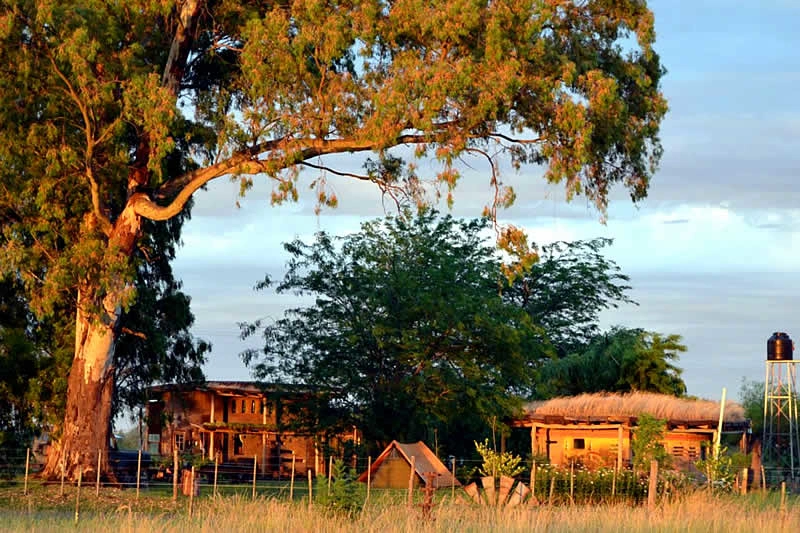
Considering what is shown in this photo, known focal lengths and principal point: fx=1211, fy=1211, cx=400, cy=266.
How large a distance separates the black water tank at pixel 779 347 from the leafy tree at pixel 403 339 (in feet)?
23.3

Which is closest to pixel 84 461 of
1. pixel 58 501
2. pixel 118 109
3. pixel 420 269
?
pixel 58 501

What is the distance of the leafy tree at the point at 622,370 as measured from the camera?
44.1 meters

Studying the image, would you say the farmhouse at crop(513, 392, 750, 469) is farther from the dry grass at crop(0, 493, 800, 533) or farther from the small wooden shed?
the dry grass at crop(0, 493, 800, 533)

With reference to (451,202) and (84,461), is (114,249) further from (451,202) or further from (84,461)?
(451,202)

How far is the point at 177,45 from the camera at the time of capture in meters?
27.7

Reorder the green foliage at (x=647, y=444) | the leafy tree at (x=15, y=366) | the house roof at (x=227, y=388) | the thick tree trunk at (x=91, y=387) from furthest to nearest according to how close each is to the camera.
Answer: the house roof at (x=227, y=388) < the leafy tree at (x=15, y=366) < the thick tree trunk at (x=91, y=387) < the green foliage at (x=647, y=444)

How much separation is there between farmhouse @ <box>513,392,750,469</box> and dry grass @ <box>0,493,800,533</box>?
1416cm

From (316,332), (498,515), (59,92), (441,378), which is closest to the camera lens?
(498,515)

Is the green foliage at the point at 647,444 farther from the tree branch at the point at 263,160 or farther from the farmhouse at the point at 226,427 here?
the farmhouse at the point at 226,427

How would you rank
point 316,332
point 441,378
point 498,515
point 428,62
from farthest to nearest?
point 316,332, point 441,378, point 428,62, point 498,515

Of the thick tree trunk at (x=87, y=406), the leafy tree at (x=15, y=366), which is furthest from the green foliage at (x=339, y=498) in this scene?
the leafy tree at (x=15, y=366)

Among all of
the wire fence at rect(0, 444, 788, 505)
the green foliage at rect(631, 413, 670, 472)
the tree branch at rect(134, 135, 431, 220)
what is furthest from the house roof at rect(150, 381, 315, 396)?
the green foliage at rect(631, 413, 670, 472)

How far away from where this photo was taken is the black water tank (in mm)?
36344

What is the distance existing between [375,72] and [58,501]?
1104 cm
